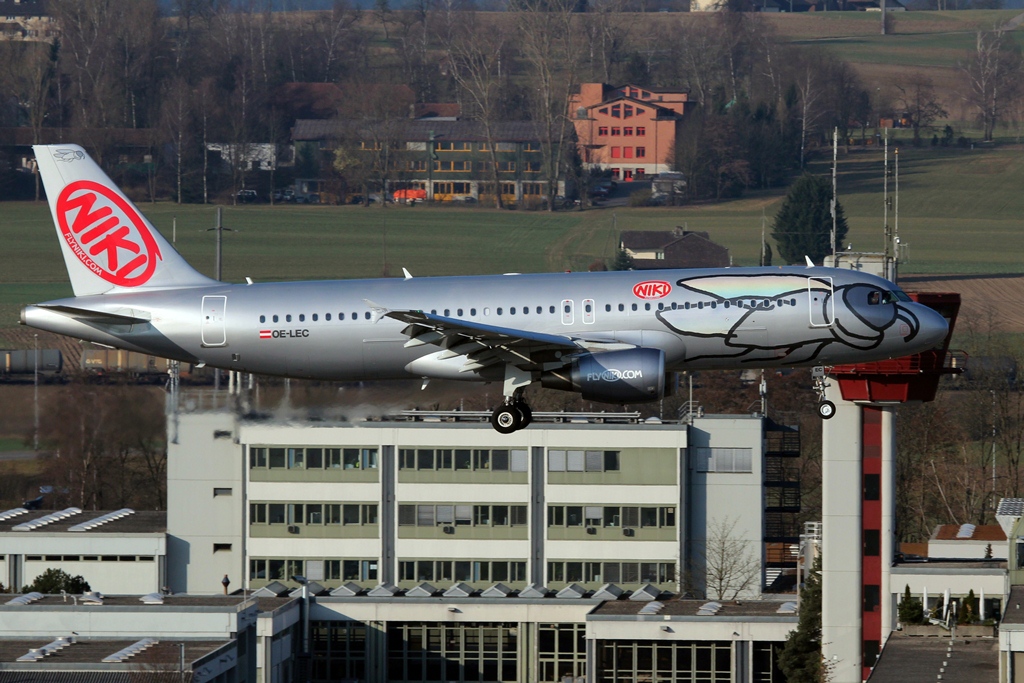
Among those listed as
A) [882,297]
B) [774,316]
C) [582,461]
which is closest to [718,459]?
[582,461]

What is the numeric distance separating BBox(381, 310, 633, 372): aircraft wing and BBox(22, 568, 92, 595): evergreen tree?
43.4m

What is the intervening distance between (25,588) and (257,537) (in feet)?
41.4

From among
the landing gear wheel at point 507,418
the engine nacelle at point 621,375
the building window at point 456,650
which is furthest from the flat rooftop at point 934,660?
the building window at point 456,650

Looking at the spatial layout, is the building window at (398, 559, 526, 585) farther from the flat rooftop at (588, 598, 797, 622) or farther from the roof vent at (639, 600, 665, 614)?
the roof vent at (639, 600, 665, 614)

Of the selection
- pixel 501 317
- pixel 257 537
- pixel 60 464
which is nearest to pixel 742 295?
pixel 501 317

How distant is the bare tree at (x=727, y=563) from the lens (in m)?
88.2

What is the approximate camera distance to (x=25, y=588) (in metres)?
88.5

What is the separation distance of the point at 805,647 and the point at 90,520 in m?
42.8

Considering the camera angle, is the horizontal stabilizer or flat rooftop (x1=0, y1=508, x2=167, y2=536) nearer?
the horizontal stabilizer

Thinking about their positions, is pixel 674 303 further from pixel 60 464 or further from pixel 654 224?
pixel 654 224

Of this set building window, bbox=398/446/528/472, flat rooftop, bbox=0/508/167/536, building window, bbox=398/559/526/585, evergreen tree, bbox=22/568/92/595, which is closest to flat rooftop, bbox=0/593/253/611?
evergreen tree, bbox=22/568/92/595

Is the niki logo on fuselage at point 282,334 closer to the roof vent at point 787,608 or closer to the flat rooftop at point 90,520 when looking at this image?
the roof vent at point 787,608

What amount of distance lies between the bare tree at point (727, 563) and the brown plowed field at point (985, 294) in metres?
58.8

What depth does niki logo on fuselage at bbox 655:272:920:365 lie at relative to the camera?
50.3 meters
